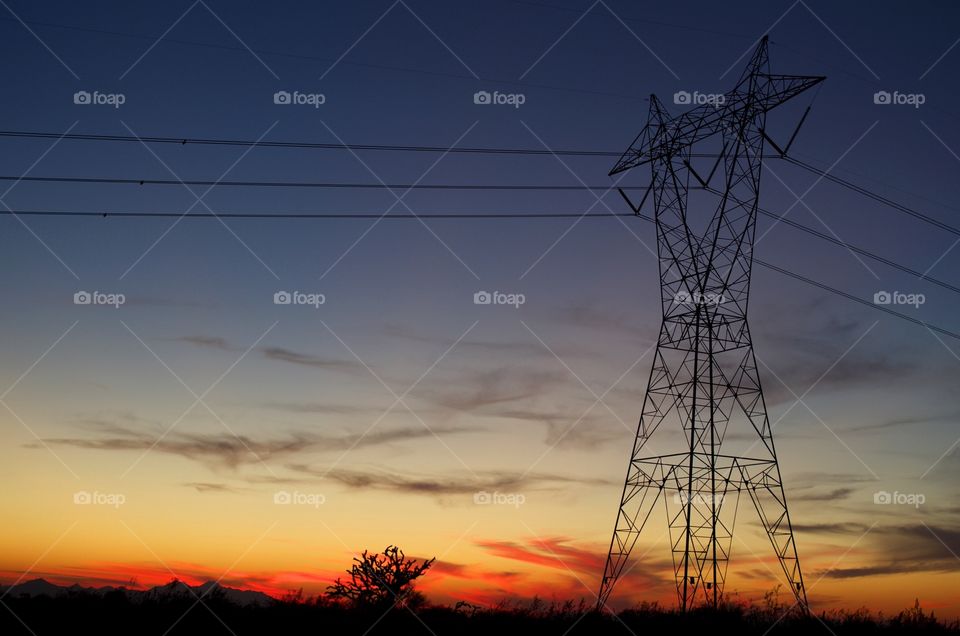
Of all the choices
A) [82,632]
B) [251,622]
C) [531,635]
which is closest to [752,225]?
[531,635]

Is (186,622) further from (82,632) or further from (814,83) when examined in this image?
(814,83)

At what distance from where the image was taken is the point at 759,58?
36500 mm

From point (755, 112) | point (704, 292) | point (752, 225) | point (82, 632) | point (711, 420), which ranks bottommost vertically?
point (82, 632)

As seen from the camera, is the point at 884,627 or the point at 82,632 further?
the point at 884,627

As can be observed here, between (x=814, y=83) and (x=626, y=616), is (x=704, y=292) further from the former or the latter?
(x=626, y=616)

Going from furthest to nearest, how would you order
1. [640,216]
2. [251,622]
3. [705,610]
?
[640,216] → [705,610] → [251,622]

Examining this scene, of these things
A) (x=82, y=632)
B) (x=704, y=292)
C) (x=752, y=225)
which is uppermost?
(x=752, y=225)

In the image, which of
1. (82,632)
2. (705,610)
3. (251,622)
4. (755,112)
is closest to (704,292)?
(755,112)

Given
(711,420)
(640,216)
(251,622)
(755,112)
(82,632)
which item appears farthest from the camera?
(640,216)

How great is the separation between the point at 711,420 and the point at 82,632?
72.7 ft

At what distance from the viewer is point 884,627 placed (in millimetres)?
32594

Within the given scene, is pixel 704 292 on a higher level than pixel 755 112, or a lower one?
lower

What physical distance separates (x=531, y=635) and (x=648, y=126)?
21.3 meters

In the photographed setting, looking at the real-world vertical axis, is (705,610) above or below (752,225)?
below
